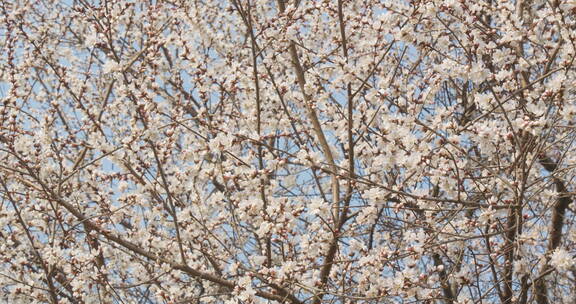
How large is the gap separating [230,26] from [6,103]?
451 centimetres

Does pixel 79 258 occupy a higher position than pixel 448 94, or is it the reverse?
pixel 448 94

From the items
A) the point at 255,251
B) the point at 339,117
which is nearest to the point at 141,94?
the point at 339,117

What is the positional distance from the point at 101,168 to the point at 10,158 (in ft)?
3.28

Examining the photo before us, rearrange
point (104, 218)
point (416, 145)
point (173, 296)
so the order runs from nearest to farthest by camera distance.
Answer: point (416, 145)
point (173, 296)
point (104, 218)

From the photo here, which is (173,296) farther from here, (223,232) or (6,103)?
(6,103)

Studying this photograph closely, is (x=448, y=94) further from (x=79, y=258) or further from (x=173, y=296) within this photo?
(x=79, y=258)

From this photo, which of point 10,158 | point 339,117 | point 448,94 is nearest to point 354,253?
point 339,117

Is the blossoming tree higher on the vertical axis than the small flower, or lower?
higher

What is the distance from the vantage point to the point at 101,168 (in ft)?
20.2

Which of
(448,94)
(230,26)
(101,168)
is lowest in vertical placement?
(101,168)

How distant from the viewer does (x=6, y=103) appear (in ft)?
15.3

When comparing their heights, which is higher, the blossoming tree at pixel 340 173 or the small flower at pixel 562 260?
the blossoming tree at pixel 340 173

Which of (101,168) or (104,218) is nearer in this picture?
(104,218)

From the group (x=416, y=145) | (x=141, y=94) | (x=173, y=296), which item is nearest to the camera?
(x=416, y=145)
